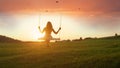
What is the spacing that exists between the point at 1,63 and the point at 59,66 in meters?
6.53

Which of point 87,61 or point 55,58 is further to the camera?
point 55,58

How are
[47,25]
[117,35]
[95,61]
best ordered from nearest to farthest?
[95,61], [47,25], [117,35]

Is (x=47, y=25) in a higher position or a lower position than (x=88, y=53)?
higher

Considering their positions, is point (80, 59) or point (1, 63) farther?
point (1, 63)

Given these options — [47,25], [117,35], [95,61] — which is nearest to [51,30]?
[47,25]

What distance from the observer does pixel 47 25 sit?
159 feet

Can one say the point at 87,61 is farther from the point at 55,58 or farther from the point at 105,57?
the point at 55,58

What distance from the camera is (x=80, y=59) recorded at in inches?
1384

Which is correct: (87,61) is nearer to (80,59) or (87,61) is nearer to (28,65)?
(80,59)

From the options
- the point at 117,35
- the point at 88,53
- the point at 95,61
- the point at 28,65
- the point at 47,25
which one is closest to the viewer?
the point at 95,61

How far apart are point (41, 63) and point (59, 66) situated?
2602 millimetres

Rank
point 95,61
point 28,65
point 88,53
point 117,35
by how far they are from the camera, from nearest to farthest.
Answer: point 95,61 < point 28,65 < point 88,53 < point 117,35

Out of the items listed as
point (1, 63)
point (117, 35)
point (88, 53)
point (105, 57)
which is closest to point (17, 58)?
point (1, 63)

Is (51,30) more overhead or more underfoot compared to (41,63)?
more overhead
